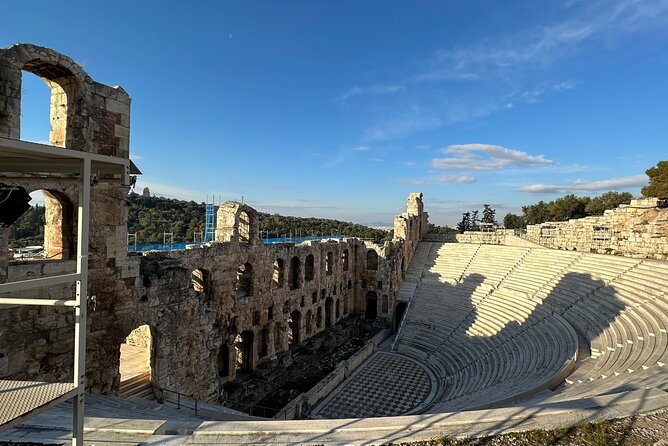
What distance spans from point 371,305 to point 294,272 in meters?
9.51

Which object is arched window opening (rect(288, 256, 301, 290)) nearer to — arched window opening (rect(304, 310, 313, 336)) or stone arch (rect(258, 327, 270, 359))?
arched window opening (rect(304, 310, 313, 336))

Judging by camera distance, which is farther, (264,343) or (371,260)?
(371,260)

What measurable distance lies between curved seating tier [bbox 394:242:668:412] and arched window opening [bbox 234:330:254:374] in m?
9.02

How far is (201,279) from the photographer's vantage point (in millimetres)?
15516

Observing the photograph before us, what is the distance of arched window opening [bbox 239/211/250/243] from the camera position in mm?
17938

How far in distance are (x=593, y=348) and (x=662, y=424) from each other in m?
9.01

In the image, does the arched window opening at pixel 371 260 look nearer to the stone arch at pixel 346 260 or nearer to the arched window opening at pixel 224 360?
the stone arch at pixel 346 260

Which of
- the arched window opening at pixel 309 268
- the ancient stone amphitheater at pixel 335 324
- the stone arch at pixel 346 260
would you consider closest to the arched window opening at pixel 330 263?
the ancient stone amphitheater at pixel 335 324

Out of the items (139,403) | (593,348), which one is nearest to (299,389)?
(139,403)

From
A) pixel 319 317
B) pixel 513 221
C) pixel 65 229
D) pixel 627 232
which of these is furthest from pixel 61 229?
pixel 513 221

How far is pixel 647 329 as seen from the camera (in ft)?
39.9

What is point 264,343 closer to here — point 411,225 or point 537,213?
point 411,225

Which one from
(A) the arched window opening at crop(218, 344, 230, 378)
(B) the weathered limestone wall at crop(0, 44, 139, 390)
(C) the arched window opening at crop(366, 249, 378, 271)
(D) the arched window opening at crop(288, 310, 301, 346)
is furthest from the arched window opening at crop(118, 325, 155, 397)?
(C) the arched window opening at crop(366, 249, 378, 271)

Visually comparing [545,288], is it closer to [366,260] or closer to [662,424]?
[366,260]
